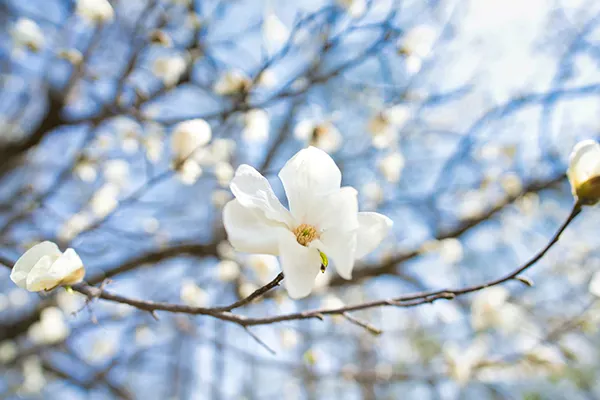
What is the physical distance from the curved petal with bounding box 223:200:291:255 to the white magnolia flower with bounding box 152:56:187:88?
1.52 meters

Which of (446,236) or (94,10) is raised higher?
(94,10)

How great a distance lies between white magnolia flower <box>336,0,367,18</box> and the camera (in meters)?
1.71

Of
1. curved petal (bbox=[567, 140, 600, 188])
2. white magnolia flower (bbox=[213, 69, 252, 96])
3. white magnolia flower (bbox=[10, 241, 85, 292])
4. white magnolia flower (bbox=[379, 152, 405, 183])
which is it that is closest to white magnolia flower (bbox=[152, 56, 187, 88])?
white magnolia flower (bbox=[213, 69, 252, 96])

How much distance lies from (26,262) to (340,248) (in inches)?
18.7

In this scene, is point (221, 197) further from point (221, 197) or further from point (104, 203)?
point (104, 203)

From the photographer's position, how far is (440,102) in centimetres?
244

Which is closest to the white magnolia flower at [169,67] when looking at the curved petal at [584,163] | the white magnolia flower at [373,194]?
the white magnolia flower at [373,194]

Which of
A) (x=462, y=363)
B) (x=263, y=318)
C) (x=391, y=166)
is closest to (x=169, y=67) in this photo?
(x=391, y=166)

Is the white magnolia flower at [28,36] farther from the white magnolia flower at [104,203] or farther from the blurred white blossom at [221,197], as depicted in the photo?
the blurred white blossom at [221,197]

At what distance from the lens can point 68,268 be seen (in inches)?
25.5

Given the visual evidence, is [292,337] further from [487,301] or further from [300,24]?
[300,24]

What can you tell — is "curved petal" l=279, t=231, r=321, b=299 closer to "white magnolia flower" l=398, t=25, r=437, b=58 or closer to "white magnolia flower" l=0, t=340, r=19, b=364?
"white magnolia flower" l=398, t=25, r=437, b=58

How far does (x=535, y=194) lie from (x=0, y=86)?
3.22 meters

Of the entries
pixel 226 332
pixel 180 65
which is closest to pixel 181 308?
pixel 180 65
